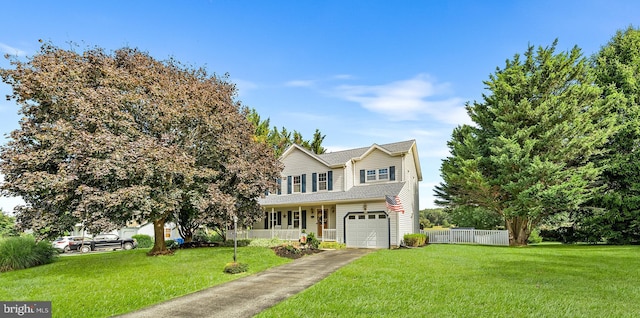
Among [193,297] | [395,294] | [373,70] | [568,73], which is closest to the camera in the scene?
[395,294]

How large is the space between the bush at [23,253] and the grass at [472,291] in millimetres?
14667

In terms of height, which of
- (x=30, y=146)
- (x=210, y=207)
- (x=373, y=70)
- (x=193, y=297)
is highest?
(x=373, y=70)

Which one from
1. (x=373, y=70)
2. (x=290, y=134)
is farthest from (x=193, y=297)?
(x=290, y=134)

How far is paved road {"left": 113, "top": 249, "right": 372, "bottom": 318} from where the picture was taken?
8008mm

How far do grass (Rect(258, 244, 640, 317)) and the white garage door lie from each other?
7458mm

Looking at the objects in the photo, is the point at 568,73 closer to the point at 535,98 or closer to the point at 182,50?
the point at 535,98

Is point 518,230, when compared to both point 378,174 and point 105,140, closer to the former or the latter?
point 378,174

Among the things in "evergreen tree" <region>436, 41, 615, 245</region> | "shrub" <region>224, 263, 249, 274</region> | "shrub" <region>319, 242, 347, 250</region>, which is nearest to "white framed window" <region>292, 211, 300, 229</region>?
"shrub" <region>319, 242, 347, 250</region>

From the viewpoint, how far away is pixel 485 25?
16.0 m

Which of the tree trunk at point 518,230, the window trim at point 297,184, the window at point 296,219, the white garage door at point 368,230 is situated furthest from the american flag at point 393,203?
the tree trunk at point 518,230

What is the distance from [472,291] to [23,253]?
19.0 m

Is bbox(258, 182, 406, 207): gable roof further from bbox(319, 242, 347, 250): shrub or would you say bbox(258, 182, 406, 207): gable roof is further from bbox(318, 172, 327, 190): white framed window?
bbox(319, 242, 347, 250): shrub

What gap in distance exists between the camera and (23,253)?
53.3ft

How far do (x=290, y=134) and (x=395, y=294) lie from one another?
3655cm
